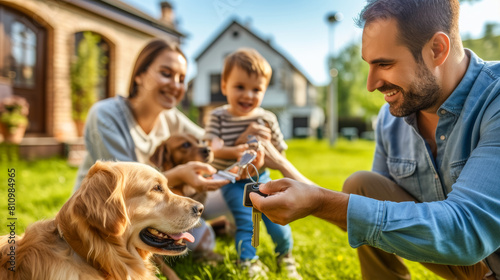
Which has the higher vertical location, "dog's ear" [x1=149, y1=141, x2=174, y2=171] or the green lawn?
"dog's ear" [x1=149, y1=141, x2=174, y2=171]

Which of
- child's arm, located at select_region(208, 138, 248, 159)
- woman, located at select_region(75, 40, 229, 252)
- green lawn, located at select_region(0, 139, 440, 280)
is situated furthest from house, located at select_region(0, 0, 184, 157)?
child's arm, located at select_region(208, 138, 248, 159)

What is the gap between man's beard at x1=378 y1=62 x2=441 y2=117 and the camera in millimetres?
1646

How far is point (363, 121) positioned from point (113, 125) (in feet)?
83.5

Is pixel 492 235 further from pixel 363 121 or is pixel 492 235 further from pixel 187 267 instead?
pixel 363 121

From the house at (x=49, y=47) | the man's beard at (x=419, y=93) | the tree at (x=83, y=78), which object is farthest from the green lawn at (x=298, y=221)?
the tree at (x=83, y=78)

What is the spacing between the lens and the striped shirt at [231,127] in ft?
8.74

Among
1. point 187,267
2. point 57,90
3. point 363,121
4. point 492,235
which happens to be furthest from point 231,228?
point 363,121

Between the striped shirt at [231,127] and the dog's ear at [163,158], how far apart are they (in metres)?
0.38

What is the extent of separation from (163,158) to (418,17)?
2199 mm

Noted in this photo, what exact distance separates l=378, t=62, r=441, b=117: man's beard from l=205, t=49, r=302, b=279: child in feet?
3.55

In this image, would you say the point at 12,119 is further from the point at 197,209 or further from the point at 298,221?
the point at 197,209

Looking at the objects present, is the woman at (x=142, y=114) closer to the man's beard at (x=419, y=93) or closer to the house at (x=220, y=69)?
the man's beard at (x=419, y=93)

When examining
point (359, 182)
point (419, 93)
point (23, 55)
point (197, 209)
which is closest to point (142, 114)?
point (197, 209)

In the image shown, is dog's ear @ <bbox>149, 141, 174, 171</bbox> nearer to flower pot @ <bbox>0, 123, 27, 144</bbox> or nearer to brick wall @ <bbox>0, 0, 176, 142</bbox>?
flower pot @ <bbox>0, 123, 27, 144</bbox>
